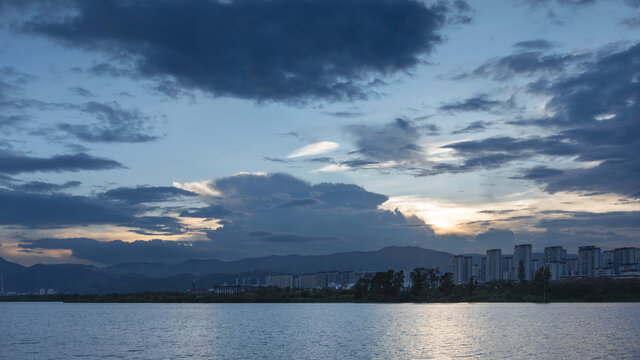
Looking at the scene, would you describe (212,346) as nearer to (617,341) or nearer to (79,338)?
(79,338)

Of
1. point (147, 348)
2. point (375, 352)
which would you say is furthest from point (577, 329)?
point (147, 348)

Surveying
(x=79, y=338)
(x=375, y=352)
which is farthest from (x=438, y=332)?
(x=79, y=338)

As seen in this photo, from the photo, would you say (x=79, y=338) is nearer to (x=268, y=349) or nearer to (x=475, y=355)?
(x=268, y=349)

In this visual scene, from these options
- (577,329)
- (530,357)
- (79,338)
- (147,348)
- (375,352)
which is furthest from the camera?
(577,329)

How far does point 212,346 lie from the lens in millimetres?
90688

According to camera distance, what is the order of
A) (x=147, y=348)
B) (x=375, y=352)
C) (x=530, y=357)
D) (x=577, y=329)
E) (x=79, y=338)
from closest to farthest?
(x=530, y=357) → (x=375, y=352) → (x=147, y=348) → (x=79, y=338) → (x=577, y=329)

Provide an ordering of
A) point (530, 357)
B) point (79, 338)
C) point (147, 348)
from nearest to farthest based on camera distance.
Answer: point (530, 357) → point (147, 348) → point (79, 338)

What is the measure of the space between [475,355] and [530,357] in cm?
685

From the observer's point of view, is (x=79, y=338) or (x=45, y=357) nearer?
(x=45, y=357)

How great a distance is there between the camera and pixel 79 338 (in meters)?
108

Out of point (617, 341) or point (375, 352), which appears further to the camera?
point (617, 341)

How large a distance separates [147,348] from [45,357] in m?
14.4

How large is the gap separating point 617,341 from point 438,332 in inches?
1278

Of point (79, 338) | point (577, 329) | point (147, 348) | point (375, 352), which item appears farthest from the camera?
point (577, 329)
